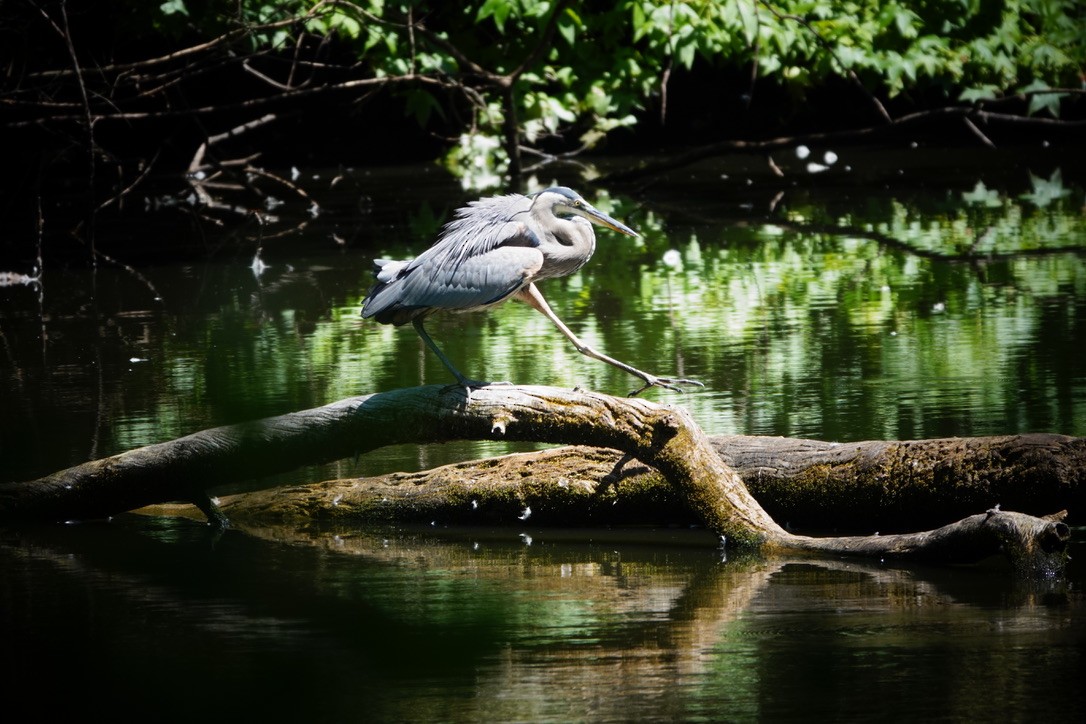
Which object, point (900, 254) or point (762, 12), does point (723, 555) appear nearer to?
point (900, 254)

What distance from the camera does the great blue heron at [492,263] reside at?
18.5ft

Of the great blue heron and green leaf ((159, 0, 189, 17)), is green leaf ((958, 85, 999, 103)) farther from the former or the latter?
the great blue heron

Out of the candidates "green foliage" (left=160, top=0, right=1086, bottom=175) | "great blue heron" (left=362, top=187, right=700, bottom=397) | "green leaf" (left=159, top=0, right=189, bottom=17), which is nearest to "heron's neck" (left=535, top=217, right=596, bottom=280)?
"great blue heron" (left=362, top=187, right=700, bottom=397)

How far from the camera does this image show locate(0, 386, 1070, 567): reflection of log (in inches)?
191

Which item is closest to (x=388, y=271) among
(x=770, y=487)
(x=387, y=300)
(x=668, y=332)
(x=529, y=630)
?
(x=387, y=300)

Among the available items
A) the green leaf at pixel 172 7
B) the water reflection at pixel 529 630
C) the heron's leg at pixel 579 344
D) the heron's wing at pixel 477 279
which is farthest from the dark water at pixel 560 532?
the green leaf at pixel 172 7

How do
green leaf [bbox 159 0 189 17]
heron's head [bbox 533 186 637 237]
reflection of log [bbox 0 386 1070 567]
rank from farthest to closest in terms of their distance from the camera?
green leaf [bbox 159 0 189 17] → heron's head [bbox 533 186 637 237] → reflection of log [bbox 0 386 1070 567]

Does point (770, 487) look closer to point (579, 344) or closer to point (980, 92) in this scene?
point (579, 344)

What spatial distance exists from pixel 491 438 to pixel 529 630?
1186mm

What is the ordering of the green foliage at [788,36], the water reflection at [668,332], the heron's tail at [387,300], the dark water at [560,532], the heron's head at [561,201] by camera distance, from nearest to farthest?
the dark water at [560,532], the heron's tail at [387,300], the heron's head at [561,201], the water reflection at [668,332], the green foliage at [788,36]

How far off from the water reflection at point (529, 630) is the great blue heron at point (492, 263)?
829 mm

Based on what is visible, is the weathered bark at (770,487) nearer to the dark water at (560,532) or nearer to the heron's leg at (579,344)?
the dark water at (560,532)

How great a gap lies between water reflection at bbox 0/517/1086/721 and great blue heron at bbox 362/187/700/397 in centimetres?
83

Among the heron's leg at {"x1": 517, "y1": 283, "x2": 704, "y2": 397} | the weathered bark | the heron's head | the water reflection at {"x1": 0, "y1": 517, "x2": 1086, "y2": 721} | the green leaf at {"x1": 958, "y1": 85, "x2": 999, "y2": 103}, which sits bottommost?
the water reflection at {"x1": 0, "y1": 517, "x2": 1086, "y2": 721}
